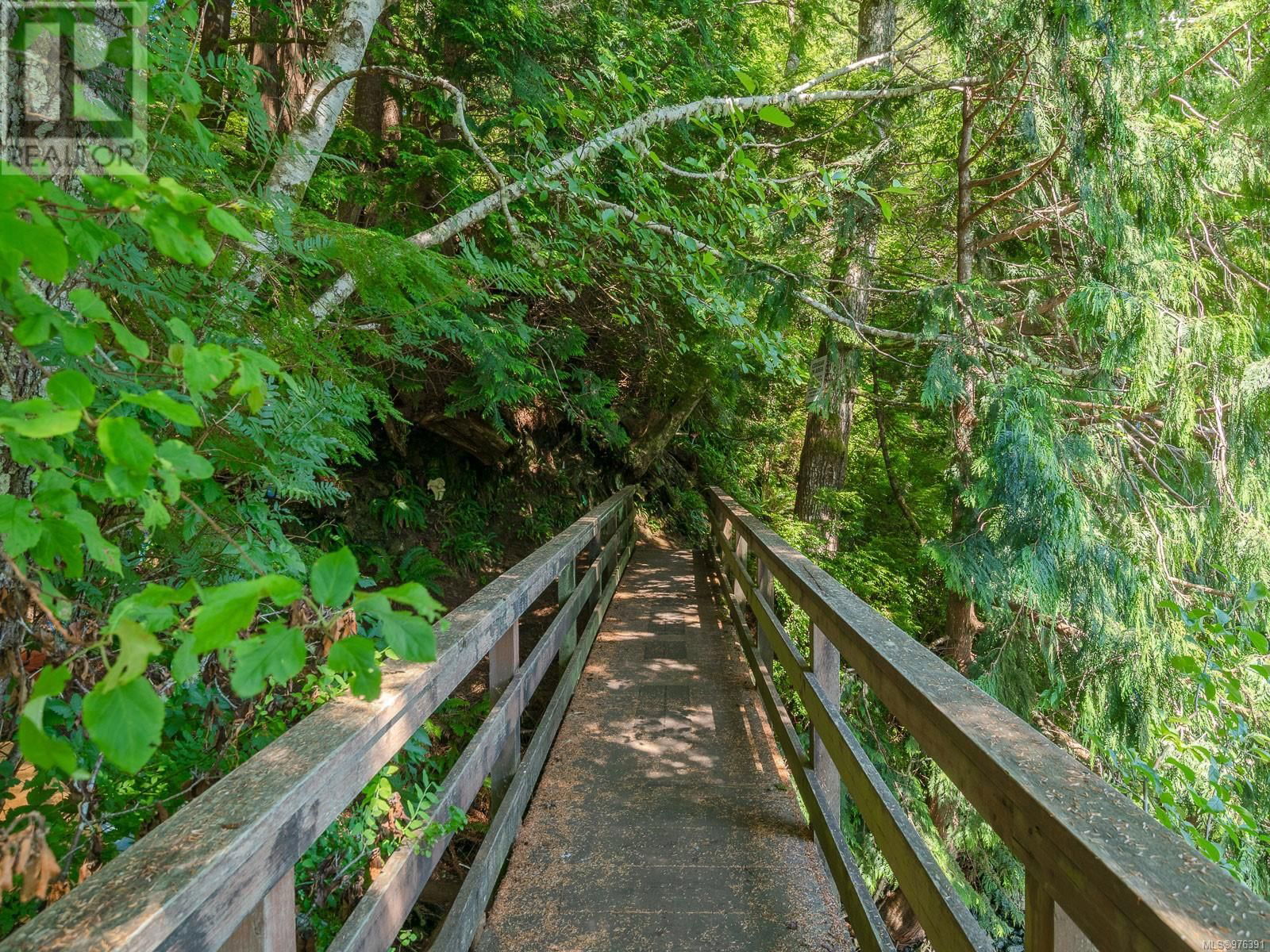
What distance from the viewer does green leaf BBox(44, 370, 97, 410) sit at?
0.81 m

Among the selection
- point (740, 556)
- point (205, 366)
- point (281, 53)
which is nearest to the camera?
point (205, 366)

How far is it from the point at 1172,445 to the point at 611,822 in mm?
5366

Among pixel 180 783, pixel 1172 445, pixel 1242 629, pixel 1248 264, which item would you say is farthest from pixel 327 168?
pixel 1248 264

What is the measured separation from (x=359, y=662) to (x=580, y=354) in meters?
5.72

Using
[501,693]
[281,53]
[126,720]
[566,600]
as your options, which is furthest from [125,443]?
[281,53]

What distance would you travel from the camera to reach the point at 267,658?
0.72 metres

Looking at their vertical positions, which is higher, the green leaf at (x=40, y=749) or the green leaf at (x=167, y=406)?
the green leaf at (x=167, y=406)

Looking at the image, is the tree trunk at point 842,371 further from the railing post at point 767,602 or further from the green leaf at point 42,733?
the green leaf at point 42,733

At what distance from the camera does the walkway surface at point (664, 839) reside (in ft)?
6.64

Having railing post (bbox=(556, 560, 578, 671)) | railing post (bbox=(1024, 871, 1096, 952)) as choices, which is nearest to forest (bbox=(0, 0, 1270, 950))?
railing post (bbox=(1024, 871, 1096, 952))

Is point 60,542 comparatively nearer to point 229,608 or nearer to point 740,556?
point 229,608

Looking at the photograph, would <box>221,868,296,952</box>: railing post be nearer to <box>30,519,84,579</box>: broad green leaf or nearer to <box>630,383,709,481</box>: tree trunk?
<box>30,519,84,579</box>: broad green leaf
